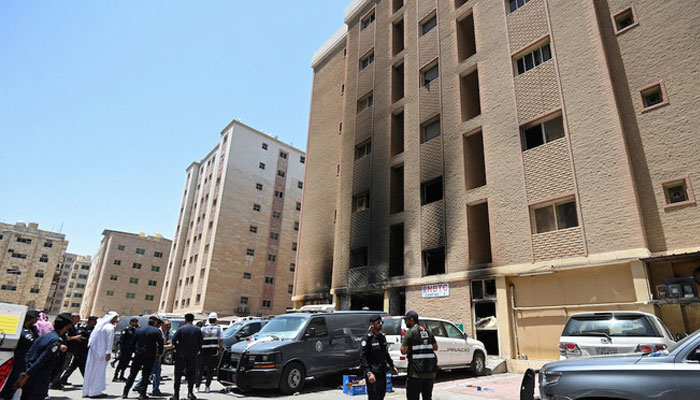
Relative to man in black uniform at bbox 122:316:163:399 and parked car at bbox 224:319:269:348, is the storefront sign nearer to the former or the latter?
parked car at bbox 224:319:269:348

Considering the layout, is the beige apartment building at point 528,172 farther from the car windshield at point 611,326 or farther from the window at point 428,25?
the car windshield at point 611,326

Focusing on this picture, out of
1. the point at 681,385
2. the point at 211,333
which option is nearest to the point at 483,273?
the point at 211,333

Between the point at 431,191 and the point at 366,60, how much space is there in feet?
47.0

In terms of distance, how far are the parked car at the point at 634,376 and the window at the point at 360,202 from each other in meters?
21.0

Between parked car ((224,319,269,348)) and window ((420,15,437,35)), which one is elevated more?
window ((420,15,437,35))

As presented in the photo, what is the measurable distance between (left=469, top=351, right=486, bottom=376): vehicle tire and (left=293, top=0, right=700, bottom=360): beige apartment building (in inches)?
104

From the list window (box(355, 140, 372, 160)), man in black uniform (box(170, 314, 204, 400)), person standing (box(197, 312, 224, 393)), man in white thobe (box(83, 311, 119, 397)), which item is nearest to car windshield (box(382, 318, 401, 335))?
person standing (box(197, 312, 224, 393))

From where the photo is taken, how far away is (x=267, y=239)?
5047 centimetres

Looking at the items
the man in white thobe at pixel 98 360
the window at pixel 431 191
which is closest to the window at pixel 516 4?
the window at pixel 431 191

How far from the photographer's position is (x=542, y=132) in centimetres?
1631

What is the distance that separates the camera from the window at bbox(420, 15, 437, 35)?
78.4ft

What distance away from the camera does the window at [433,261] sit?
19.4m

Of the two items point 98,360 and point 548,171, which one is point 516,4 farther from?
point 98,360

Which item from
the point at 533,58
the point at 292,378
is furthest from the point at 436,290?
the point at 533,58
